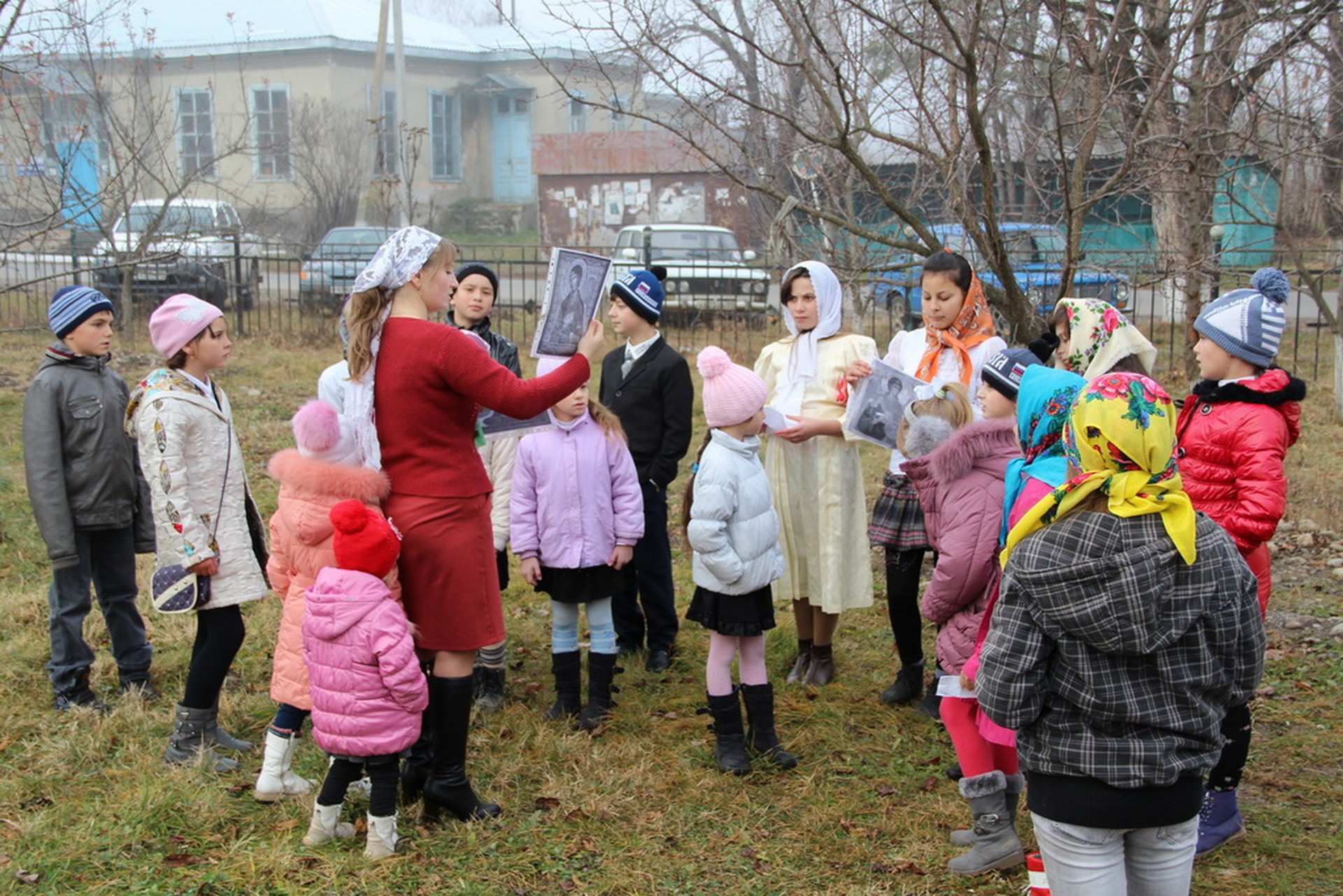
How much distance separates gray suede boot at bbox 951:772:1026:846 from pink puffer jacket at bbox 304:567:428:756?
1725mm

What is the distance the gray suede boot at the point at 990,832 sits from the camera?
3.52m

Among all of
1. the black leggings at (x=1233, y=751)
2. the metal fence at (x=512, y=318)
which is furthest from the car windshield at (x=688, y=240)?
the black leggings at (x=1233, y=751)

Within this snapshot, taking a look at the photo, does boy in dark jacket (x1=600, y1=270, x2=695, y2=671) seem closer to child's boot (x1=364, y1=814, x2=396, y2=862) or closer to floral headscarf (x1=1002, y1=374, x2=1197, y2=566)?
child's boot (x1=364, y1=814, x2=396, y2=862)

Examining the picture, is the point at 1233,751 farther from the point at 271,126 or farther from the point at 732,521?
the point at 271,126

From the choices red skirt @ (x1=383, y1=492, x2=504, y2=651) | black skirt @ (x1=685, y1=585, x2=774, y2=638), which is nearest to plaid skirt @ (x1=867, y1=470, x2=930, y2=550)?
black skirt @ (x1=685, y1=585, x2=774, y2=638)

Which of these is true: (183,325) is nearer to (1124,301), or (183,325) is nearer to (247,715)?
(247,715)

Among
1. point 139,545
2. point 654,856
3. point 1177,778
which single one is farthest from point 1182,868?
point 139,545

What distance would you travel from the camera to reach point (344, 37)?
35.1m

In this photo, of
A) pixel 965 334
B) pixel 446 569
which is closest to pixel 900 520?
pixel 965 334

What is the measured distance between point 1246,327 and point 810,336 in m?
1.88

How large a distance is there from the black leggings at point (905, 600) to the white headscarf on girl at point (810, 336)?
0.75 metres

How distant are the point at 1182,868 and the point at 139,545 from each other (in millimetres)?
4167

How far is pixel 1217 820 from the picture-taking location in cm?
368

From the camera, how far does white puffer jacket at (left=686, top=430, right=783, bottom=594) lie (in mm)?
4082
